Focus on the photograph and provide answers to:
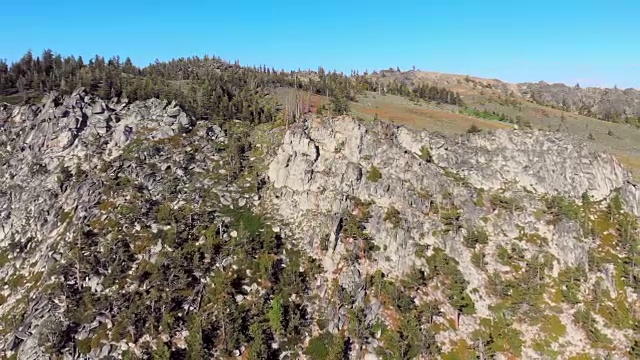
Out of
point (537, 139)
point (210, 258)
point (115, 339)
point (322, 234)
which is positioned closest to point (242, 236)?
point (210, 258)

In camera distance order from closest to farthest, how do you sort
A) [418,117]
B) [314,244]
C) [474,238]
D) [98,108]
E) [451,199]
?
1. [474,238]
2. [314,244]
3. [451,199]
4. [98,108]
5. [418,117]

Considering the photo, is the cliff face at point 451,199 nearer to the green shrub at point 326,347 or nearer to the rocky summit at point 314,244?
the rocky summit at point 314,244

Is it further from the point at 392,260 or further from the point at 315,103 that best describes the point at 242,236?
the point at 315,103

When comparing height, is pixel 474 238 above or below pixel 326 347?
above

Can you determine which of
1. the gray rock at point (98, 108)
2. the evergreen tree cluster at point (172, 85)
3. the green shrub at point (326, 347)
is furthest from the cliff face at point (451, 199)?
the gray rock at point (98, 108)

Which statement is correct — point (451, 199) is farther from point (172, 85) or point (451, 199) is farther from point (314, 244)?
point (172, 85)

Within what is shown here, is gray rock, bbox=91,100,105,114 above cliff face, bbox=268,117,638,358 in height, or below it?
above

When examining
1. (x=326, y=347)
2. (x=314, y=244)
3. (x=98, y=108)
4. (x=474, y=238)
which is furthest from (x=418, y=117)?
(x=98, y=108)

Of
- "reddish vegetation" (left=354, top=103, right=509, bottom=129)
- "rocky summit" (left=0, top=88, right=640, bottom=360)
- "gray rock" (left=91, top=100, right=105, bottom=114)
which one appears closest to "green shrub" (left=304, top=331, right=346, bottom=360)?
"rocky summit" (left=0, top=88, right=640, bottom=360)

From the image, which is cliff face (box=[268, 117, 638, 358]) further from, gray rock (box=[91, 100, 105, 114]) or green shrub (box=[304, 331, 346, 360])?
gray rock (box=[91, 100, 105, 114])
